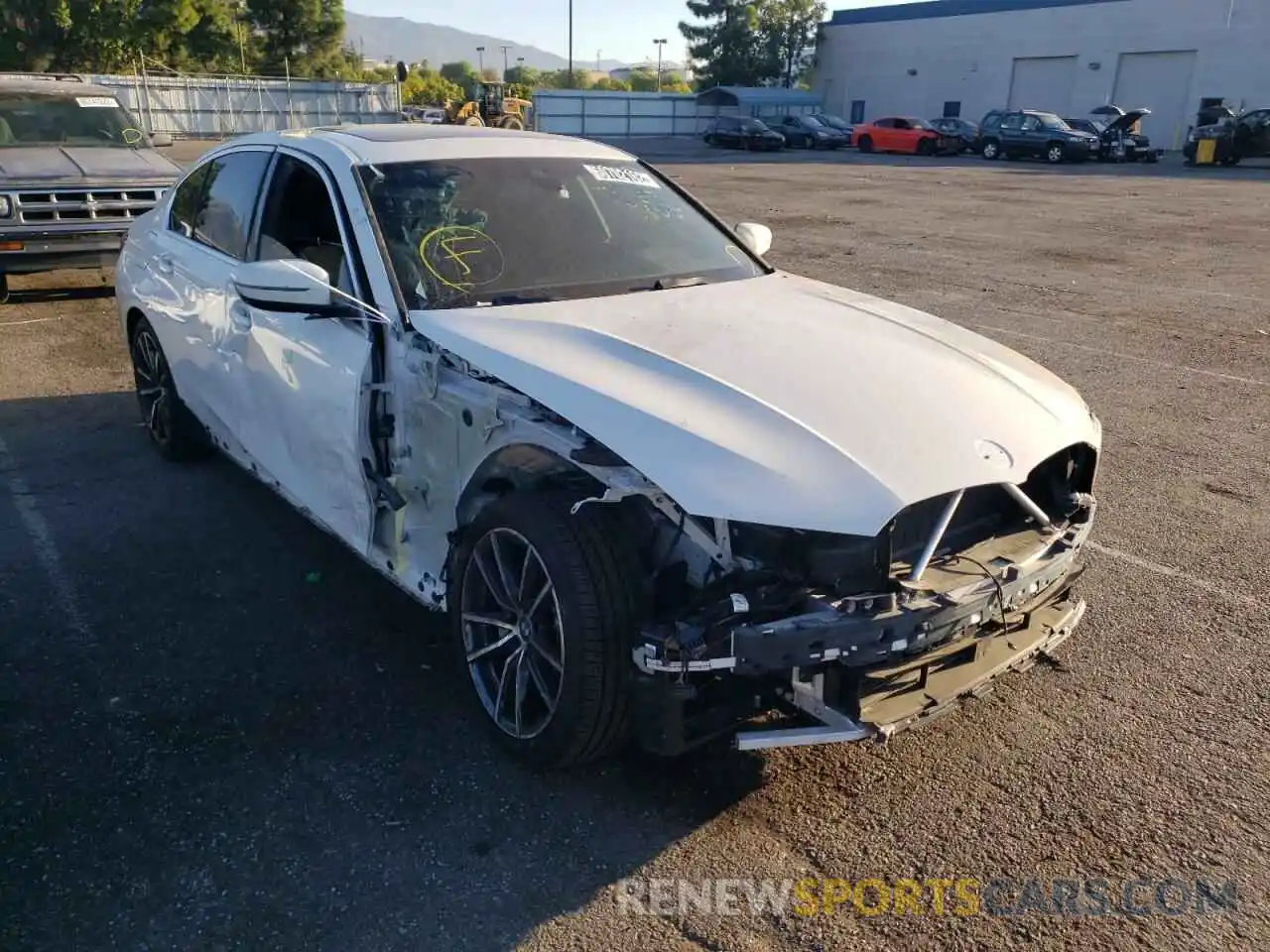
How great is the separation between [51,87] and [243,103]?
35.5 meters

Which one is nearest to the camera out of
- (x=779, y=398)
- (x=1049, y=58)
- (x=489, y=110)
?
Result: (x=779, y=398)

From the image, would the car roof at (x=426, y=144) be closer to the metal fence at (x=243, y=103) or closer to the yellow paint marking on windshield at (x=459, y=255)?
the yellow paint marking on windshield at (x=459, y=255)

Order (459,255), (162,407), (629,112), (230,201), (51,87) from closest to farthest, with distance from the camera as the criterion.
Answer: (459,255)
(230,201)
(162,407)
(51,87)
(629,112)

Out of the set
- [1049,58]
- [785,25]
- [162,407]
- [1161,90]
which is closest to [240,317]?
[162,407]

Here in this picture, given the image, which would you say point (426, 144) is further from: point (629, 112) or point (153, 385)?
point (629, 112)

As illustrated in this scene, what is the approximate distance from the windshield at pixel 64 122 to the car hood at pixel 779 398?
9.08 metres

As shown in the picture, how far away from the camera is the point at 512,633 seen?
124 inches

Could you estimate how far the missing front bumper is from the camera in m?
2.69

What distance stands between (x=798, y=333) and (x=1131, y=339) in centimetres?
673

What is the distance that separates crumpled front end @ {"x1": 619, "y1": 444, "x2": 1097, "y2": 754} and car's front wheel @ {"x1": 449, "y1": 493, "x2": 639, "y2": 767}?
A: 117 millimetres

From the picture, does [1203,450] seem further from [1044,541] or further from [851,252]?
[851,252]

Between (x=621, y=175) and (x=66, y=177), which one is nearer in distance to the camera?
(x=621, y=175)

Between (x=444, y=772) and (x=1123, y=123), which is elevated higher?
(x=1123, y=123)

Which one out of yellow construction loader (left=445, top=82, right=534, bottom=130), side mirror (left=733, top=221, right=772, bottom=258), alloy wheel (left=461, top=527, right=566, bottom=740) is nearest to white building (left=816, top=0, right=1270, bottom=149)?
yellow construction loader (left=445, top=82, right=534, bottom=130)
